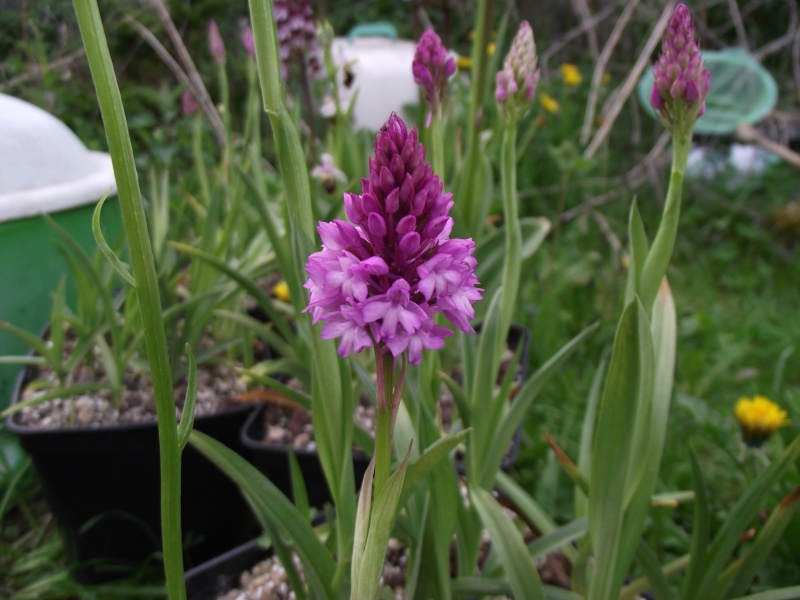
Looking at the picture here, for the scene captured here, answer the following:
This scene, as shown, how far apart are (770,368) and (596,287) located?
460 mm

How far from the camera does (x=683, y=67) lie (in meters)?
0.64

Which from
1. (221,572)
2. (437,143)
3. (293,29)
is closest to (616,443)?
(437,143)

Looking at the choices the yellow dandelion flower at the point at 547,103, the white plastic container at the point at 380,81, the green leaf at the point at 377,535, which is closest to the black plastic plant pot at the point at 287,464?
the green leaf at the point at 377,535

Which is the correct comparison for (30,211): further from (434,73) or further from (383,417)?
(383,417)

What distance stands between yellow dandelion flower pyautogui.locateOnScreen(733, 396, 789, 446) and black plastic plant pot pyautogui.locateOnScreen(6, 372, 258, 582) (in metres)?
0.79

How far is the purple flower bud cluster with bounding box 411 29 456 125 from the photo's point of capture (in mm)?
762

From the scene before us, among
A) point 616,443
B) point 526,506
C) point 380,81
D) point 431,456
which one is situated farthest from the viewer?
point 380,81

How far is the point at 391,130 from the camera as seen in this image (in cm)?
43

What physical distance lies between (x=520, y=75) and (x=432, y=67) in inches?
4.0

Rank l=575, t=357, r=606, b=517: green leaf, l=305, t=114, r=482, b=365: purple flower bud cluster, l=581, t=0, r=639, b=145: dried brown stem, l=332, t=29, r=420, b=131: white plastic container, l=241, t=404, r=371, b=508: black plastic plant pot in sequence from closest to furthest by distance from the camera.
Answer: l=305, t=114, r=482, b=365: purple flower bud cluster
l=575, t=357, r=606, b=517: green leaf
l=241, t=404, r=371, b=508: black plastic plant pot
l=581, t=0, r=639, b=145: dried brown stem
l=332, t=29, r=420, b=131: white plastic container

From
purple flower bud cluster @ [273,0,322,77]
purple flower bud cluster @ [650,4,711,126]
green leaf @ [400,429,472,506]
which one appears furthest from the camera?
purple flower bud cluster @ [273,0,322,77]

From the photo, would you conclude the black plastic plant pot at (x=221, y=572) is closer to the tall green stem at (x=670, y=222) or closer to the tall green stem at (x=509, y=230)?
the tall green stem at (x=509, y=230)

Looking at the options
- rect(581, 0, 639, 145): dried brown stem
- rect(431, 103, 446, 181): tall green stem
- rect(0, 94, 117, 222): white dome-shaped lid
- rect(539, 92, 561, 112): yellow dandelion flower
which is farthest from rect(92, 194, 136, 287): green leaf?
rect(539, 92, 561, 112): yellow dandelion flower

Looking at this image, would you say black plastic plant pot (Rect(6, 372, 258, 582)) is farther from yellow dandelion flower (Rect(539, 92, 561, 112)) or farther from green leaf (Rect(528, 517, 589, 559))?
yellow dandelion flower (Rect(539, 92, 561, 112))
